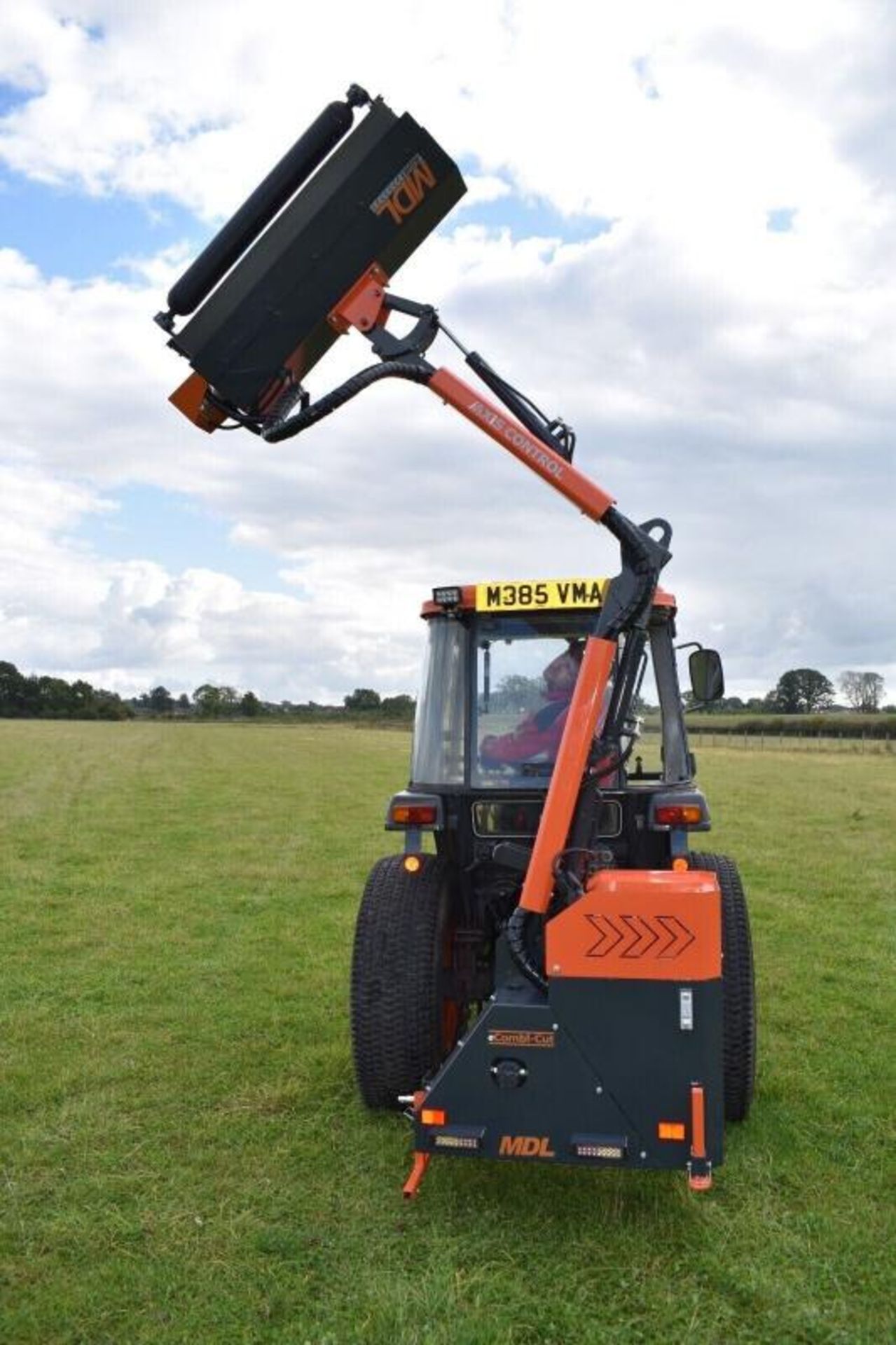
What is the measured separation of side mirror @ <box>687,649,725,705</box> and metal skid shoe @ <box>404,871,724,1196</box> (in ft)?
5.50

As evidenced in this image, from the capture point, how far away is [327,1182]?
4887 millimetres

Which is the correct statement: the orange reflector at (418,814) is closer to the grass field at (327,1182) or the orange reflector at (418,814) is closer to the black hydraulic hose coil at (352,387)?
the grass field at (327,1182)

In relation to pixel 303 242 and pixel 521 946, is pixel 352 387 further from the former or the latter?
pixel 521 946

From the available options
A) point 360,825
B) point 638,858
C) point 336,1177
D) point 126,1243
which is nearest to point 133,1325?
point 126,1243

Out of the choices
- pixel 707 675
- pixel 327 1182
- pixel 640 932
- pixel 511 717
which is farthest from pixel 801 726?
pixel 640 932

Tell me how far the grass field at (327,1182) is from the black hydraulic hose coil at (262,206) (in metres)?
3.62

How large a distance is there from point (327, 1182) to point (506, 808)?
1.87 metres

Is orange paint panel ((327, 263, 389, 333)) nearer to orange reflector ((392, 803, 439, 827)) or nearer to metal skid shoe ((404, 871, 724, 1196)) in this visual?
orange reflector ((392, 803, 439, 827))

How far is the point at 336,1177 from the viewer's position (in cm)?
494

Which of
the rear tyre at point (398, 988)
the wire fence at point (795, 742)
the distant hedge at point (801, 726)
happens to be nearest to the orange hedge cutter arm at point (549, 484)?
the rear tyre at point (398, 988)

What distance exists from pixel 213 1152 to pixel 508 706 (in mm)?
2464

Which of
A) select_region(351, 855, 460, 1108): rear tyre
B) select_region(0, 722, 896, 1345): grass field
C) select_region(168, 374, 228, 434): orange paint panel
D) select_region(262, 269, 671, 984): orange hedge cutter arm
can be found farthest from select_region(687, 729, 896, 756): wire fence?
select_region(168, 374, 228, 434): orange paint panel

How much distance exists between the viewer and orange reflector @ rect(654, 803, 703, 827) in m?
5.48

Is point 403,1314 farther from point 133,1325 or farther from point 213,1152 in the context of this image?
point 213,1152
